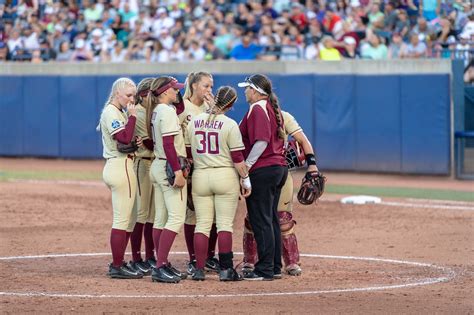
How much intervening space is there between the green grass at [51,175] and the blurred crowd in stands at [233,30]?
11.9 ft

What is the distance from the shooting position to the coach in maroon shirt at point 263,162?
9664 millimetres

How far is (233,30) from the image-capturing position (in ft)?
74.8

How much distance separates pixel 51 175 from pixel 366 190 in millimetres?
6481

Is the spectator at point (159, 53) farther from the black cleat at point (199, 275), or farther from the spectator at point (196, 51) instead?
the black cleat at point (199, 275)

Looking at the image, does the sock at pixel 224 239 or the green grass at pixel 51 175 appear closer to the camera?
the sock at pixel 224 239

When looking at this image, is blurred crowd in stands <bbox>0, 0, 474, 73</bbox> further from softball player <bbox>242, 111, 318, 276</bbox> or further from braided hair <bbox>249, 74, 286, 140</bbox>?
braided hair <bbox>249, 74, 286, 140</bbox>

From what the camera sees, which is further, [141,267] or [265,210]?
[141,267]

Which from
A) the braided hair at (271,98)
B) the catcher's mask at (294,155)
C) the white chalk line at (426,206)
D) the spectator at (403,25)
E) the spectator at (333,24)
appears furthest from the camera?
the spectator at (333,24)

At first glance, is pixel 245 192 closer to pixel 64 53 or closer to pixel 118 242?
pixel 118 242

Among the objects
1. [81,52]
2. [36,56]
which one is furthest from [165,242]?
[36,56]

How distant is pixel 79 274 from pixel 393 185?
965 centimetres

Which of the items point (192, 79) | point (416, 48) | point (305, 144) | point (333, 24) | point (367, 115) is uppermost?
point (333, 24)

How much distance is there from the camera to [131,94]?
9789 millimetres

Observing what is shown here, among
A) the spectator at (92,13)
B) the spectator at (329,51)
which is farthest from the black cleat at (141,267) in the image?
the spectator at (92,13)
